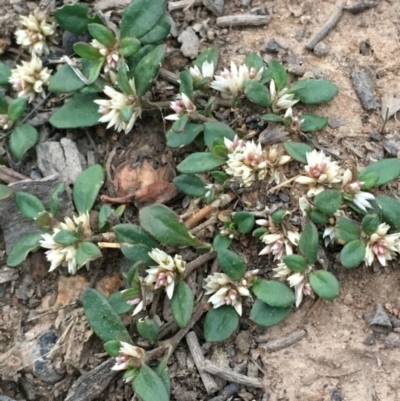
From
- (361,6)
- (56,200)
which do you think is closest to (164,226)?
(56,200)

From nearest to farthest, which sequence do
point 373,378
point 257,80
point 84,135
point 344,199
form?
point 373,378 → point 344,199 → point 257,80 → point 84,135

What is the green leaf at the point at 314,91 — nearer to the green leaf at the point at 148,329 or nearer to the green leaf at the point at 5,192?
the green leaf at the point at 148,329

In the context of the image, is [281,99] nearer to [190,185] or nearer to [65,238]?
[190,185]

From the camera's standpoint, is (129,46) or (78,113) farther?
(78,113)

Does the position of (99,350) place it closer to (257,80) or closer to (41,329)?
(41,329)

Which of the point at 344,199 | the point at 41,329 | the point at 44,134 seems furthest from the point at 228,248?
the point at 44,134

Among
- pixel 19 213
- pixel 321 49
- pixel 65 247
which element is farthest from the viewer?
pixel 321 49

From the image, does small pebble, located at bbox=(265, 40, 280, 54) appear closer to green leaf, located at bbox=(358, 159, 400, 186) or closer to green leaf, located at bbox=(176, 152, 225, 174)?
green leaf, located at bbox=(176, 152, 225, 174)
